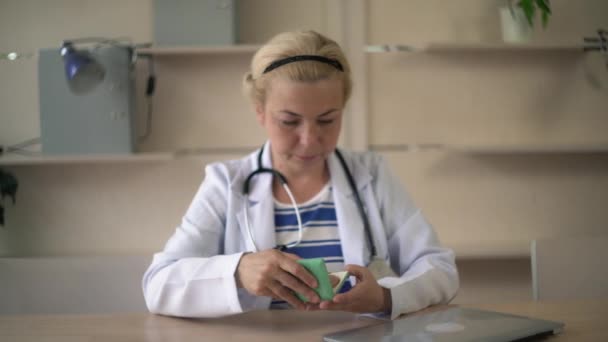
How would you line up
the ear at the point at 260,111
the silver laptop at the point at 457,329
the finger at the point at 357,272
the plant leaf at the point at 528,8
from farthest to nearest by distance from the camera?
the plant leaf at the point at 528,8 < the ear at the point at 260,111 < the finger at the point at 357,272 < the silver laptop at the point at 457,329

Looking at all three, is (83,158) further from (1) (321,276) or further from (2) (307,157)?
(1) (321,276)

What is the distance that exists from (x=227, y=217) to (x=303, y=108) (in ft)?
1.16

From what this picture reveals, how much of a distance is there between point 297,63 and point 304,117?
134mm

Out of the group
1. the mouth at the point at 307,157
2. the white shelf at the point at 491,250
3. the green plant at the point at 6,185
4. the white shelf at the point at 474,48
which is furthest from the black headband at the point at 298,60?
the green plant at the point at 6,185

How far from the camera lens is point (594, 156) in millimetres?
2715

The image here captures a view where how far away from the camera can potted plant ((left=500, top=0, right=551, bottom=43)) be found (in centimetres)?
245

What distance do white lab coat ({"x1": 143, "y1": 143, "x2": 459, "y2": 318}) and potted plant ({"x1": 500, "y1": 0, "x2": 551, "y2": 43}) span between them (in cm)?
112

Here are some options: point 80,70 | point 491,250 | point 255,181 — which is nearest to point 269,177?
point 255,181

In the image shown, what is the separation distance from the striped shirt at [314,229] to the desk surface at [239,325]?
0.27m

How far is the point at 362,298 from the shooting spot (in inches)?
48.7

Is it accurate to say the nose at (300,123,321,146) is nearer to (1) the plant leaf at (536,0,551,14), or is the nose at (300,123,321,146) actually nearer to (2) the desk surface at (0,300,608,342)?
(2) the desk surface at (0,300,608,342)

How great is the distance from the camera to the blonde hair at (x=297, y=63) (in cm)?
149

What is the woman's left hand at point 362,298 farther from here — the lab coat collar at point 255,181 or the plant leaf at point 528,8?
the plant leaf at point 528,8

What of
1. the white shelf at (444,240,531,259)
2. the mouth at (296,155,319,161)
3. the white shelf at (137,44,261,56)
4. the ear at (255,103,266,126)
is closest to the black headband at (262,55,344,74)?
the ear at (255,103,266,126)
